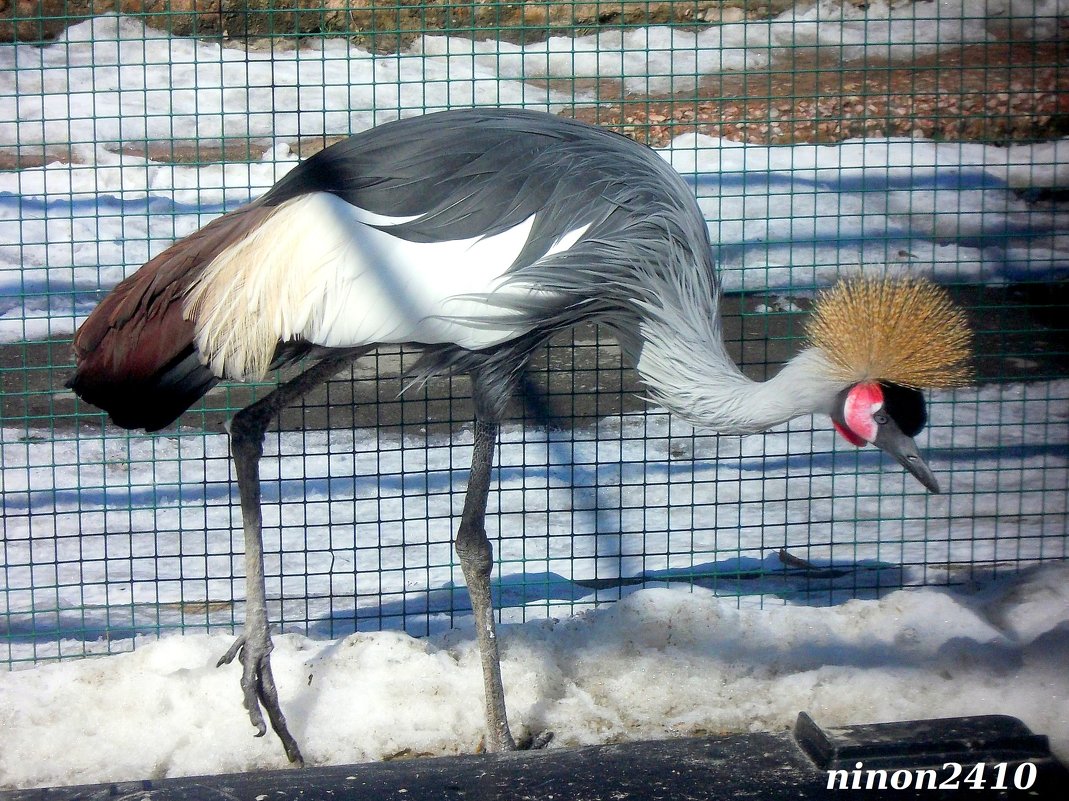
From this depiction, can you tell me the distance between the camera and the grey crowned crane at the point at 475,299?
193 cm

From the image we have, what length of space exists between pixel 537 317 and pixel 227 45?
3.56 meters

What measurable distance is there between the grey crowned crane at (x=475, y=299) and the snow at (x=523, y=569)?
19.5 inches

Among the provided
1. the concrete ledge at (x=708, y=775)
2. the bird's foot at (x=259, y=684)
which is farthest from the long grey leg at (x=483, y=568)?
the bird's foot at (x=259, y=684)

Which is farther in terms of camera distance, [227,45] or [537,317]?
[227,45]

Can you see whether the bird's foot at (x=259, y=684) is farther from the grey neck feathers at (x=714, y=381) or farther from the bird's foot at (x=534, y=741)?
the grey neck feathers at (x=714, y=381)

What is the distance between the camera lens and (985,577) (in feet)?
9.83

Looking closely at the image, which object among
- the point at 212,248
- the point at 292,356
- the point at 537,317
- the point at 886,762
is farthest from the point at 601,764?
the point at 212,248

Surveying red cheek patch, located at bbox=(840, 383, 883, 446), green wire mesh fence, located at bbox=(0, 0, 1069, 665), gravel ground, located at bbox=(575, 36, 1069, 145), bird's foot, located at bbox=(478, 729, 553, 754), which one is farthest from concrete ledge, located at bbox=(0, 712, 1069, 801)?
gravel ground, located at bbox=(575, 36, 1069, 145)

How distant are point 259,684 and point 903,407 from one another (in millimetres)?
1401

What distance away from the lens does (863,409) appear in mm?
1971

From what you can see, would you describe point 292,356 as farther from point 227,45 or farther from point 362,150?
point 227,45

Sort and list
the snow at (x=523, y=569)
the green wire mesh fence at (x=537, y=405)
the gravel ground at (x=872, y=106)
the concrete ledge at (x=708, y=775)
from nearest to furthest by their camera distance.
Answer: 1. the concrete ledge at (x=708, y=775)
2. the snow at (x=523, y=569)
3. the green wire mesh fence at (x=537, y=405)
4. the gravel ground at (x=872, y=106)

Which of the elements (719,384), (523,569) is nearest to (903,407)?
(719,384)

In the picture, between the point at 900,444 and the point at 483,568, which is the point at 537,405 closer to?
the point at 483,568
